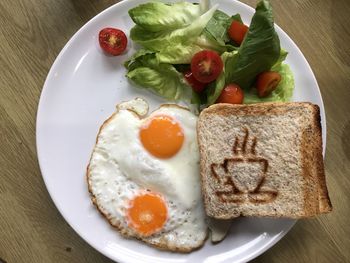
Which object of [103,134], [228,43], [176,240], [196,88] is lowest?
[176,240]

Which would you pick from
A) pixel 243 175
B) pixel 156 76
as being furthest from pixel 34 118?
pixel 243 175

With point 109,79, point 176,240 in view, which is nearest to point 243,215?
point 176,240

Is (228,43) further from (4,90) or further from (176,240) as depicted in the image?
(4,90)

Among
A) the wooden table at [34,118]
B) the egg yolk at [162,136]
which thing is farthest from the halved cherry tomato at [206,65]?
the wooden table at [34,118]

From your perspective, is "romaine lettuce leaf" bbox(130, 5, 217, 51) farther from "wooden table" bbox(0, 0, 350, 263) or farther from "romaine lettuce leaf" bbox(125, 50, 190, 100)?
"wooden table" bbox(0, 0, 350, 263)

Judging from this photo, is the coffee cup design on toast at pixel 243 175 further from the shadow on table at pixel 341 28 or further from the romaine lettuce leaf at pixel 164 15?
the shadow on table at pixel 341 28

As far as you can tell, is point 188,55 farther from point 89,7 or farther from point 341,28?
point 341,28

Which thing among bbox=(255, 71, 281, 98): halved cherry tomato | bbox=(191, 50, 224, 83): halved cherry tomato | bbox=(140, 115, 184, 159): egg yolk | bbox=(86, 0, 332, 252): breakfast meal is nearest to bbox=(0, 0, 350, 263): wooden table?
bbox=(86, 0, 332, 252): breakfast meal
